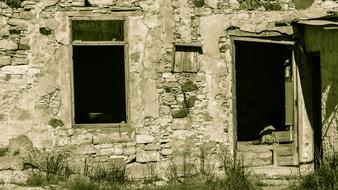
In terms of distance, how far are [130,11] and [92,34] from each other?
2.52 feet

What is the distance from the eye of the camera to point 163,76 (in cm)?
1085

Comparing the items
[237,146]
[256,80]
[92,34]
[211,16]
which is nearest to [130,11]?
[92,34]

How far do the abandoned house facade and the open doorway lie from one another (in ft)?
8.99

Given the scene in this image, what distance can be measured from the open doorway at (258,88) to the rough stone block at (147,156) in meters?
3.89

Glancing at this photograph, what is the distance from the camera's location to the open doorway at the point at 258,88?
14.3 meters

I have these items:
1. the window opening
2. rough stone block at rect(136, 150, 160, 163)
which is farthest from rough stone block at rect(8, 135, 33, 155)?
the window opening

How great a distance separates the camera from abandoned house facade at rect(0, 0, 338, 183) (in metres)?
10.5

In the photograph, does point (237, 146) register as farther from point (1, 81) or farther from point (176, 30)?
point (1, 81)

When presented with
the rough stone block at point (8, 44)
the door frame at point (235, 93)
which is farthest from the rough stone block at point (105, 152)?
the rough stone block at point (8, 44)

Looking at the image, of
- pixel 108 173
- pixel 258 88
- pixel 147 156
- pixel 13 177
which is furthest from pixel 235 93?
pixel 13 177

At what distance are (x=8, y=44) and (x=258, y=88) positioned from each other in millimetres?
6380

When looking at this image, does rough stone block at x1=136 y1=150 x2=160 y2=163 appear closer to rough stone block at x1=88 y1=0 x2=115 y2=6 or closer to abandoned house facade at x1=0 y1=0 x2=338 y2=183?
abandoned house facade at x1=0 y1=0 x2=338 y2=183

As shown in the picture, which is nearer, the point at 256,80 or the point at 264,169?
the point at 264,169

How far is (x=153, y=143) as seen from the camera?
35.4 ft
